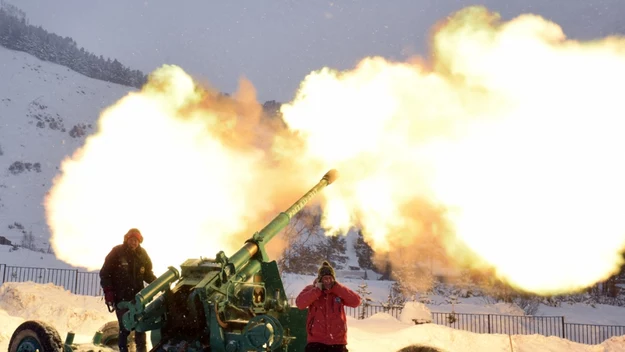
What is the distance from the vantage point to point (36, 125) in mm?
75625

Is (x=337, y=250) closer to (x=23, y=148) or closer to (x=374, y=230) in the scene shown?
(x=374, y=230)

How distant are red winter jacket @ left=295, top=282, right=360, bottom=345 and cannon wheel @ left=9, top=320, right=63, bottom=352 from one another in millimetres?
3310

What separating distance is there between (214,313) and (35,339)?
8.52 ft

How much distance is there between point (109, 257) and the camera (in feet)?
25.0

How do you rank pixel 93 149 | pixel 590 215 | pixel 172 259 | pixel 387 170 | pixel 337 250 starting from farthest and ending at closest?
pixel 337 250
pixel 93 149
pixel 172 259
pixel 387 170
pixel 590 215

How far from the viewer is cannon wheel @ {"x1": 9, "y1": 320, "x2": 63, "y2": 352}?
681 centimetres

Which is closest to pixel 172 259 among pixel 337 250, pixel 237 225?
pixel 237 225

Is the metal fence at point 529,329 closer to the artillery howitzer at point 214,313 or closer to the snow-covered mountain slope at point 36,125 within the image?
the artillery howitzer at point 214,313

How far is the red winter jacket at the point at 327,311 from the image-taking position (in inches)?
223

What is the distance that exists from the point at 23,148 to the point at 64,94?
18991 millimetres

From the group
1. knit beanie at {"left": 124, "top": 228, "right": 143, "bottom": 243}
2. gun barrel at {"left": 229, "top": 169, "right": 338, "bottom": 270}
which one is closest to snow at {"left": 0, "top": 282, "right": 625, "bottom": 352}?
gun barrel at {"left": 229, "top": 169, "right": 338, "bottom": 270}

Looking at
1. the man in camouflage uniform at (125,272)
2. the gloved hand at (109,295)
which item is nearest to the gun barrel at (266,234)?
the man in camouflage uniform at (125,272)

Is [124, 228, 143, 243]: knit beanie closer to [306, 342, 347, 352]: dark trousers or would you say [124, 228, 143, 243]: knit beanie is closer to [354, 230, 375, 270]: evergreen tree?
[306, 342, 347, 352]: dark trousers

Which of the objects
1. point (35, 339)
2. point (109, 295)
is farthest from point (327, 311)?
point (35, 339)
